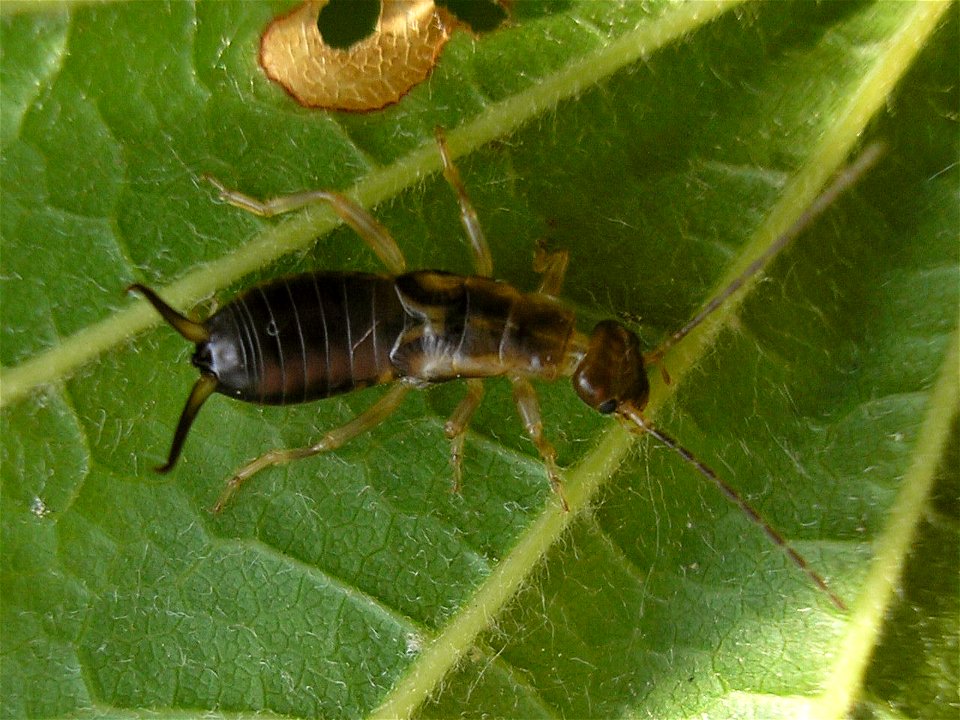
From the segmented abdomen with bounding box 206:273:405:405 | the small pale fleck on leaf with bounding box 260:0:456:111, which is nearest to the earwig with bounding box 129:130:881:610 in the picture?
the segmented abdomen with bounding box 206:273:405:405

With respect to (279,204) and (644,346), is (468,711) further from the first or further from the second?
(279,204)

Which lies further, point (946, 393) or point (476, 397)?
point (476, 397)

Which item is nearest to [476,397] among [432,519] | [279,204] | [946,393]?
[432,519]

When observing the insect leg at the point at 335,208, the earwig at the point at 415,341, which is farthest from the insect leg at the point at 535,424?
the insect leg at the point at 335,208

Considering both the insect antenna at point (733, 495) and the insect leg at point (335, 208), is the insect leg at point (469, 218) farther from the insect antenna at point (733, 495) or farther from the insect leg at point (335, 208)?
the insect antenna at point (733, 495)

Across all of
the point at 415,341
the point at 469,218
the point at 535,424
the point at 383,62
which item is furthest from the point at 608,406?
the point at 383,62

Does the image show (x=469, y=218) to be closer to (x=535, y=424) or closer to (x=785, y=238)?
(x=535, y=424)
